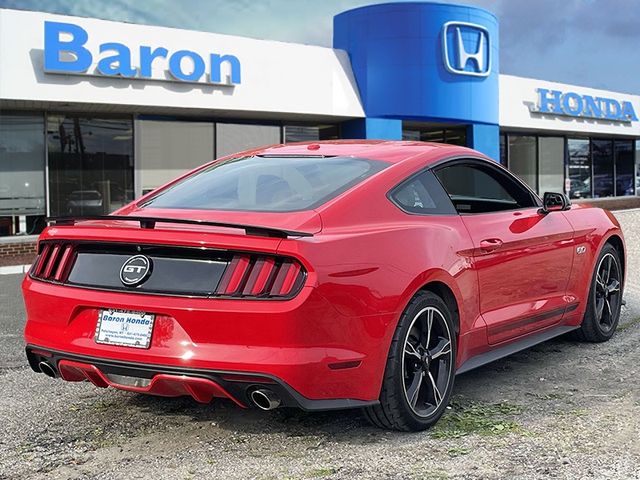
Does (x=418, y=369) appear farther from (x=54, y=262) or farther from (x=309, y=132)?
(x=309, y=132)

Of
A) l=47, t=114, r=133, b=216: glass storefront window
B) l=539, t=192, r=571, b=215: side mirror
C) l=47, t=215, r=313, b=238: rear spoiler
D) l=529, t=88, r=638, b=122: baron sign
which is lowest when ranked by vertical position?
l=47, t=215, r=313, b=238: rear spoiler

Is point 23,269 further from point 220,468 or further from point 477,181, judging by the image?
point 477,181

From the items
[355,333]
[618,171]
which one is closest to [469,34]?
[618,171]

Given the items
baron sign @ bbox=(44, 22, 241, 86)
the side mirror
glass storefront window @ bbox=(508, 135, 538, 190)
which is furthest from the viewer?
glass storefront window @ bbox=(508, 135, 538, 190)

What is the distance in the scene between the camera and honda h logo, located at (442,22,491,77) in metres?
19.3

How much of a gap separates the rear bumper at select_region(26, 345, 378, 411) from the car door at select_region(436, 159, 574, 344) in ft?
4.24

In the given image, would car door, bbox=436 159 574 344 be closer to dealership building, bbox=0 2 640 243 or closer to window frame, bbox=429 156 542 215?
window frame, bbox=429 156 542 215

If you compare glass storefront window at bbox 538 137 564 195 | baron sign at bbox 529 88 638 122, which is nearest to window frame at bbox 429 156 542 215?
Answer: baron sign at bbox 529 88 638 122

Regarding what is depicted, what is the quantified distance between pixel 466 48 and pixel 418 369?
57.0ft

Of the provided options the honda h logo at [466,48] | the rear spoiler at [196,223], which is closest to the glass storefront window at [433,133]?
the honda h logo at [466,48]

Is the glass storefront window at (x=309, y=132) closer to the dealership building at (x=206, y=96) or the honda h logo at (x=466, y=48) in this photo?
the dealership building at (x=206, y=96)

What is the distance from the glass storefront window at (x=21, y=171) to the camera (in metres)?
14.0

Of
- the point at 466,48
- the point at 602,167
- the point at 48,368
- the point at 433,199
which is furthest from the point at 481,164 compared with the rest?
the point at 602,167

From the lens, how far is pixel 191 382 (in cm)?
318
